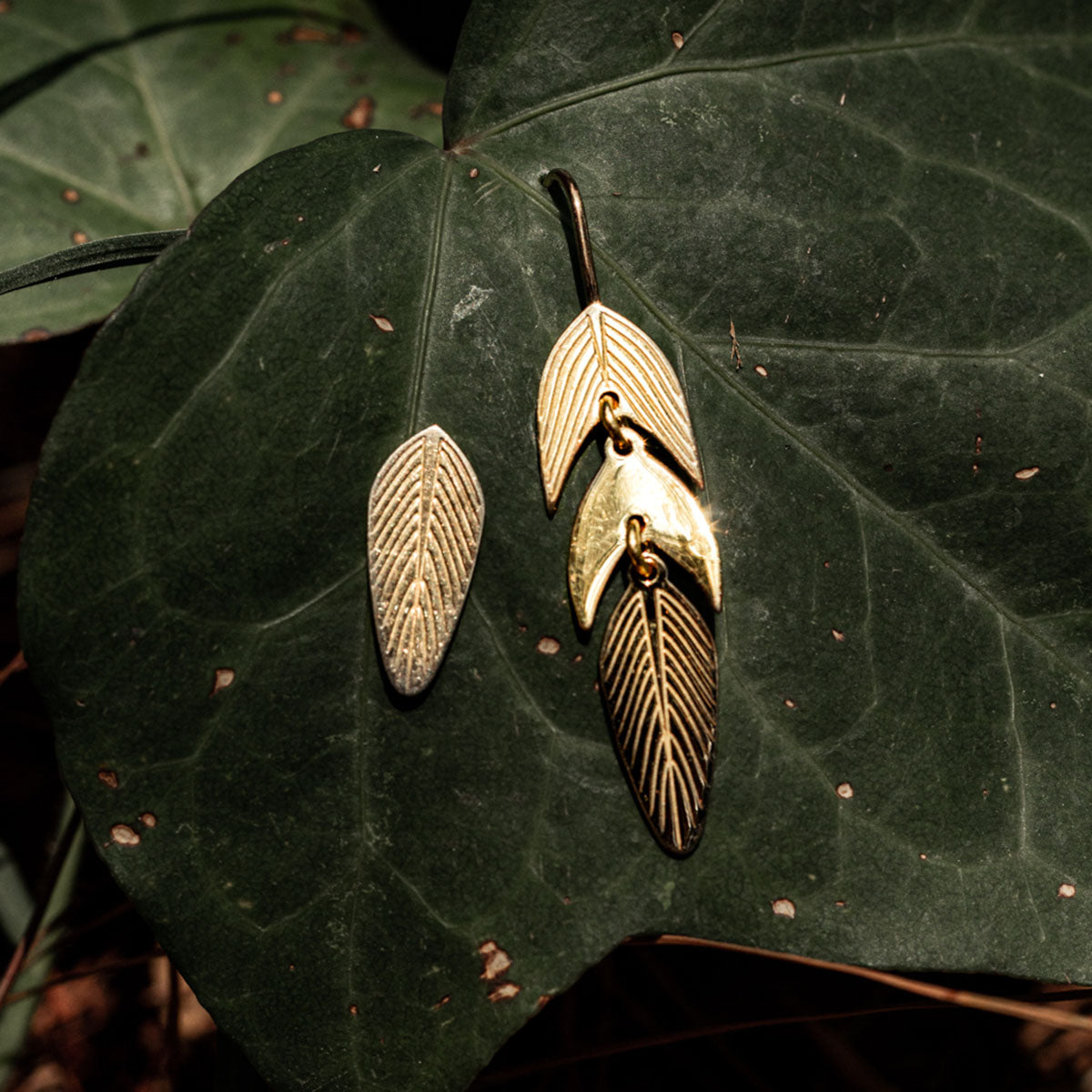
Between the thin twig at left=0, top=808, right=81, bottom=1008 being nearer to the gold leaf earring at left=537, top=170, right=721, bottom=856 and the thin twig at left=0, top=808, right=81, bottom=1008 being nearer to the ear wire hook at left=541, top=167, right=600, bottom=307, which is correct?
the gold leaf earring at left=537, top=170, right=721, bottom=856

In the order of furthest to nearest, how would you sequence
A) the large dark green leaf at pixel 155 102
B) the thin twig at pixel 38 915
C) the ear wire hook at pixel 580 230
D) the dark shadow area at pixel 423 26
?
1. the dark shadow area at pixel 423 26
2. the large dark green leaf at pixel 155 102
3. the thin twig at pixel 38 915
4. the ear wire hook at pixel 580 230

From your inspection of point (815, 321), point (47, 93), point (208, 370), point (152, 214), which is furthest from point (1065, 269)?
point (47, 93)

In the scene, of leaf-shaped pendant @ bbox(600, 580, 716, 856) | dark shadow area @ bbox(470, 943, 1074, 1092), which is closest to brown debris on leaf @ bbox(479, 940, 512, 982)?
leaf-shaped pendant @ bbox(600, 580, 716, 856)


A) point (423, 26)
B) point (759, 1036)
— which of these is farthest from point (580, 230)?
point (759, 1036)

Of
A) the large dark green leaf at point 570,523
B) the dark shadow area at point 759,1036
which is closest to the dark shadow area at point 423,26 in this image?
the large dark green leaf at point 570,523

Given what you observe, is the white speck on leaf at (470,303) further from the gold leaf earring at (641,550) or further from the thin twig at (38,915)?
the thin twig at (38,915)

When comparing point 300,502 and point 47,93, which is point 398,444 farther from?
point 47,93
